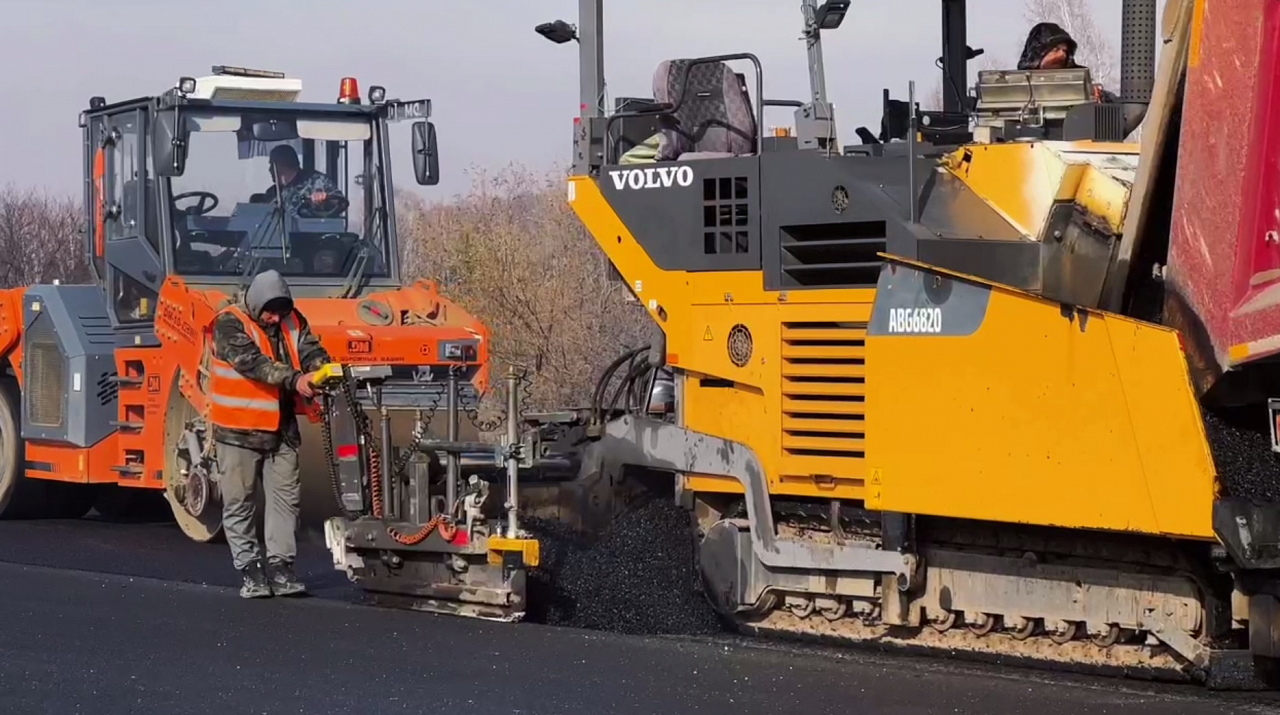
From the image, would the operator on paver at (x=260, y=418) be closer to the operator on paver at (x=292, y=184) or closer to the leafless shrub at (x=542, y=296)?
the operator on paver at (x=292, y=184)

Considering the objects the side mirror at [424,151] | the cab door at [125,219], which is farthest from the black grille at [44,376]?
the side mirror at [424,151]

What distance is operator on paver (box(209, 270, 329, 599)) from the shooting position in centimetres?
845

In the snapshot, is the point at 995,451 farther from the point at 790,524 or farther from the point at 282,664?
the point at 282,664

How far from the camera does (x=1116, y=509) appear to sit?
5.78 meters

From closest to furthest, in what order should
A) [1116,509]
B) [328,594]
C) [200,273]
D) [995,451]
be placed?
1. [1116,509]
2. [995,451]
3. [328,594]
4. [200,273]

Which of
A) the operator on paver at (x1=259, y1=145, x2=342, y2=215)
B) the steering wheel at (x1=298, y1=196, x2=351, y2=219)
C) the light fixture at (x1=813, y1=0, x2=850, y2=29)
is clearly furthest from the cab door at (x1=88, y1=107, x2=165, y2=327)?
the light fixture at (x1=813, y1=0, x2=850, y2=29)

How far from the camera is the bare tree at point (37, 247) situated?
27500 mm

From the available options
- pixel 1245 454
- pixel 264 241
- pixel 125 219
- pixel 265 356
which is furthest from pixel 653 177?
pixel 125 219

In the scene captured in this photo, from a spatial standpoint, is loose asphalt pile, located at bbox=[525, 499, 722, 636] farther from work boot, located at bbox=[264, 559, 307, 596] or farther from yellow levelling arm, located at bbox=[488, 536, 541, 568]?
work boot, located at bbox=[264, 559, 307, 596]

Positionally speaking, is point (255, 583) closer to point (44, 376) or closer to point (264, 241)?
point (264, 241)

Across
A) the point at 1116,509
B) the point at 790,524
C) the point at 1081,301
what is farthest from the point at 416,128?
the point at 1116,509

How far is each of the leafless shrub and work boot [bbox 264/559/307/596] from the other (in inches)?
261

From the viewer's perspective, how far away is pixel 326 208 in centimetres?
1145

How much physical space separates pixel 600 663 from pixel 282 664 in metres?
1.15
